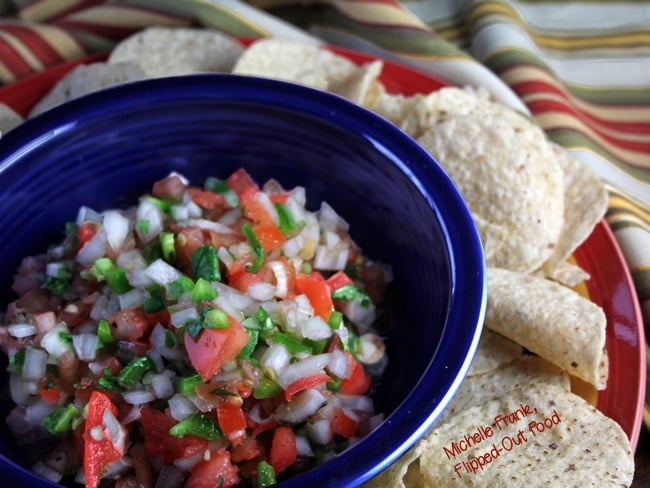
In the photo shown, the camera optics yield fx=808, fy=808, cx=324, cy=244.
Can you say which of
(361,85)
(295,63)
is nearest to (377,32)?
(295,63)

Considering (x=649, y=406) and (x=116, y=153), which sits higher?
(x=116, y=153)

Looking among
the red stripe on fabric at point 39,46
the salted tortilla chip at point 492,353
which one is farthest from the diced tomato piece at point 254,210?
the red stripe on fabric at point 39,46

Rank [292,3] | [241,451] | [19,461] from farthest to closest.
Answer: [292,3] → [19,461] → [241,451]

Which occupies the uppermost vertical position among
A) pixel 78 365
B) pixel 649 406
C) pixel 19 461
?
pixel 78 365

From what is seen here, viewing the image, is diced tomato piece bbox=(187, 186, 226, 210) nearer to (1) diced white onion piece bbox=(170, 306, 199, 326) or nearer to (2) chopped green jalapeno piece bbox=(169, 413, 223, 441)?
(1) diced white onion piece bbox=(170, 306, 199, 326)

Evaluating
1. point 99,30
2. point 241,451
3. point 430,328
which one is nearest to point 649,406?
point 430,328

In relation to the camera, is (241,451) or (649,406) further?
(649,406)

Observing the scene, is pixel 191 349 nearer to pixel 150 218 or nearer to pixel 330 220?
pixel 150 218

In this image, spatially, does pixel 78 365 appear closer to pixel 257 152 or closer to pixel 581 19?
pixel 257 152
